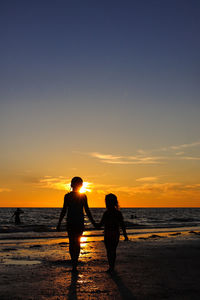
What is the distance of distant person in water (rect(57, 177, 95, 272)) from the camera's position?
8500 mm

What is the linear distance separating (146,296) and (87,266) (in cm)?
366

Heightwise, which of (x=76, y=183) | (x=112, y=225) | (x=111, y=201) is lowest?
(x=112, y=225)

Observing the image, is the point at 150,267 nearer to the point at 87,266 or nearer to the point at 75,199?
the point at 87,266

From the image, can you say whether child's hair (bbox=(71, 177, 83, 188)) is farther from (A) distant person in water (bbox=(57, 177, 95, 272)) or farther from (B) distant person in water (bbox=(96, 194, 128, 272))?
(B) distant person in water (bbox=(96, 194, 128, 272))

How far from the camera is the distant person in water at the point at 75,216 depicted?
850 cm

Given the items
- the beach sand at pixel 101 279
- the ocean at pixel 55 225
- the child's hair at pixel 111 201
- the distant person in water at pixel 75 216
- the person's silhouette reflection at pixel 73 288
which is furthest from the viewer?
the ocean at pixel 55 225

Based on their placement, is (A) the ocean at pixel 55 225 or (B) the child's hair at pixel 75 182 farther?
(A) the ocean at pixel 55 225

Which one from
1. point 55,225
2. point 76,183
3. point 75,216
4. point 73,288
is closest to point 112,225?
point 75,216

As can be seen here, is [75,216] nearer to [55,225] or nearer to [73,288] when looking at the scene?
[73,288]

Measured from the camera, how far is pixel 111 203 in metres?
8.70

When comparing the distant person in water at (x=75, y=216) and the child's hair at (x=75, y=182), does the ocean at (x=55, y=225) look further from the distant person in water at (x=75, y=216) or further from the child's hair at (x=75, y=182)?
the child's hair at (x=75, y=182)

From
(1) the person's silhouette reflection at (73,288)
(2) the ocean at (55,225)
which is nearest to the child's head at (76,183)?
(1) the person's silhouette reflection at (73,288)

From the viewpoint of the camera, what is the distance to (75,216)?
8516 millimetres

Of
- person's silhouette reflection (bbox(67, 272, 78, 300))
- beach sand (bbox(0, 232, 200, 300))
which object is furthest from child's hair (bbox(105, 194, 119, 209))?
person's silhouette reflection (bbox(67, 272, 78, 300))
